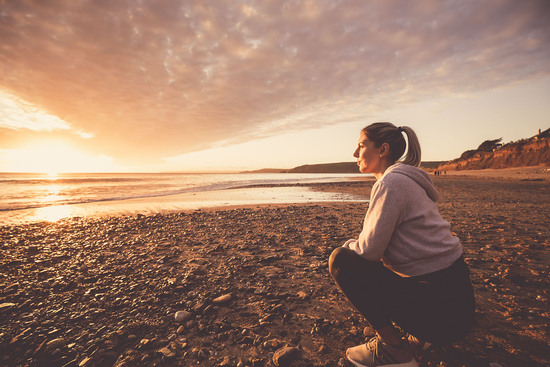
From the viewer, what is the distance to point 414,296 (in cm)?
219

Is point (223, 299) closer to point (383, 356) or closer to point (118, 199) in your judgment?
point (383, 356)

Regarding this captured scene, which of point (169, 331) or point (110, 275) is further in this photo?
point (110, 275)

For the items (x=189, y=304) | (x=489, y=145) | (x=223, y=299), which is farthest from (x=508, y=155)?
(x=189, y=304)

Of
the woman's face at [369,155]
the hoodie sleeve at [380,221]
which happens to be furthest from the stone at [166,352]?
the woman's face at [369,155]

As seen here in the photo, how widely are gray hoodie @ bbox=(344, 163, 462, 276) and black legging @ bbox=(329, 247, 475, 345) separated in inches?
4.8

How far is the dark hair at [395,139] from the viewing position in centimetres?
258

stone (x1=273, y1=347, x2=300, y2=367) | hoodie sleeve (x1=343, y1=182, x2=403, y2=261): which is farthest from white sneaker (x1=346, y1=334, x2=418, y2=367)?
hoodie sleeve (x1=343, y1=182, x2=403, y2=261)

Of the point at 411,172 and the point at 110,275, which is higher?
the point at 411,172

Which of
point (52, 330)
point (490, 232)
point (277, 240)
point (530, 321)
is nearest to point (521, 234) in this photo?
point (490, 232)

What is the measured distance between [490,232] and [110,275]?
10.7m

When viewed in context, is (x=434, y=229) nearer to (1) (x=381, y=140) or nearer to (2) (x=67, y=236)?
(1) (x=381, y=140)

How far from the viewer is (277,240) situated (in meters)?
7.15

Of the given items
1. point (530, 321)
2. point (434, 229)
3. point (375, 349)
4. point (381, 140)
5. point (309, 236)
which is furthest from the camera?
point (309, 236)

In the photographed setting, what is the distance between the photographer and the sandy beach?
2699 mm
